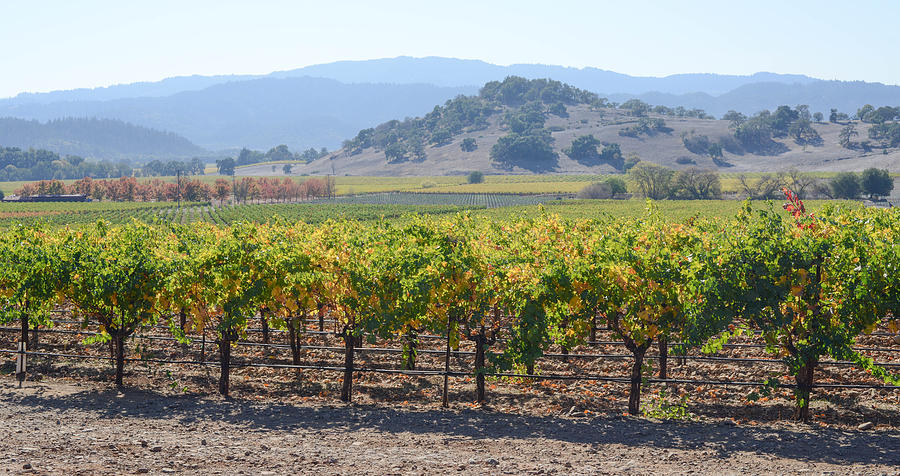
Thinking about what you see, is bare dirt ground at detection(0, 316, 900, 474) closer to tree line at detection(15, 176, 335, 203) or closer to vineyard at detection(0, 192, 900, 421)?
vineyard at detection(0, 192, 900, 421)

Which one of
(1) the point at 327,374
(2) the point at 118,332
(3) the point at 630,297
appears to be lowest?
(1) the point at 327,374

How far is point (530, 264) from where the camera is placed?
64.5ft

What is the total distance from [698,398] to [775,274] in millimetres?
4401

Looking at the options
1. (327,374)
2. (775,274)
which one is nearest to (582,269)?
(775,274)

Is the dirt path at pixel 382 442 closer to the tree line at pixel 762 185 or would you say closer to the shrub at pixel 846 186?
the tree line at pixel 762 185

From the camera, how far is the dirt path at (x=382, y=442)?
14.3 meters

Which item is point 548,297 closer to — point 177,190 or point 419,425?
point 419,425

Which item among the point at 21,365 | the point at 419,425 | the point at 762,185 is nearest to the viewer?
the point at 419,425

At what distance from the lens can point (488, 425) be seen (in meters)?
17.3

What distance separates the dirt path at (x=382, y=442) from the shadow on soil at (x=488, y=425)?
0.10ft

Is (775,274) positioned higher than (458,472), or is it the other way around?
(775,274)

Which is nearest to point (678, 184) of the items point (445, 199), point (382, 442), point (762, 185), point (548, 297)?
point (762, 185)

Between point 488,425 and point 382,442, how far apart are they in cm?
264

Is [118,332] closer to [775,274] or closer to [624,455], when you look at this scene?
[624,455]
